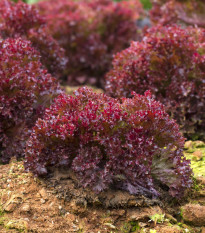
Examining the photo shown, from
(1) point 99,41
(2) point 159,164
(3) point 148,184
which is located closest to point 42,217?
(3) point 148,184

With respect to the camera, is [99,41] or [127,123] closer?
[127,123]

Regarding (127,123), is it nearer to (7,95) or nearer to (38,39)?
(7,95)

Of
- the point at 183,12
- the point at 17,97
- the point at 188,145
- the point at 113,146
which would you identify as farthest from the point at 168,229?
the point at 183,12

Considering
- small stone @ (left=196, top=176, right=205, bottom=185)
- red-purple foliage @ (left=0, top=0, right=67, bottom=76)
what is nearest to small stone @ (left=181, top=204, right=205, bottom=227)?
small stone @ (left=196, top=176, right=205, bottom=185)

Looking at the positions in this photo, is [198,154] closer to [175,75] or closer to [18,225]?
[175,75]

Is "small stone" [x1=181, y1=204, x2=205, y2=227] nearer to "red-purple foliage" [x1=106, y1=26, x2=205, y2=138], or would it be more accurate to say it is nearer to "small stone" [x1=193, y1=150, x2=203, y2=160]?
"small stone" [x1=193, y1=150, x2=203, y2=160]

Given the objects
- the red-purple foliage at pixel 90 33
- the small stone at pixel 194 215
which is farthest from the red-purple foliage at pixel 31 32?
the small stone at pixel 194 215
